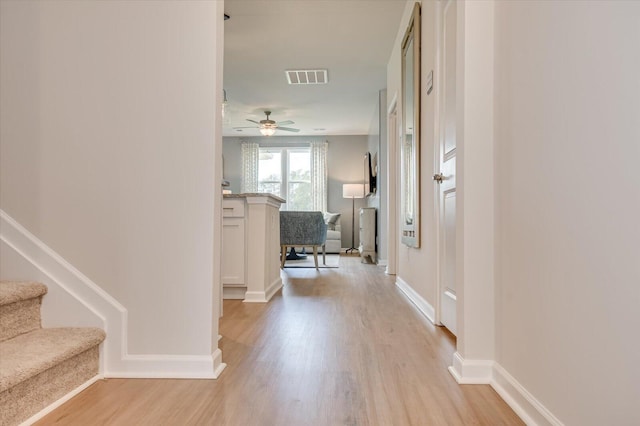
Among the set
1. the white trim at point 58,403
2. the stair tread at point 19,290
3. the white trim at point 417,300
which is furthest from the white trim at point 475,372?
the stair tread at point 19,290

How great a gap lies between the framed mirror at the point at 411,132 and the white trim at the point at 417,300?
1.29 feet

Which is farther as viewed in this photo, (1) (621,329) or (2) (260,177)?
(2) (260,177)

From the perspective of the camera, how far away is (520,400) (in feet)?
4.24

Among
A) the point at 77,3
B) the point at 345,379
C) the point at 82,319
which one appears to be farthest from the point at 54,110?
the point at 345,379

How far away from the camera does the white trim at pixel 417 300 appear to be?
2.61 metres

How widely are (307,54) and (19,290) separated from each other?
13.4ft

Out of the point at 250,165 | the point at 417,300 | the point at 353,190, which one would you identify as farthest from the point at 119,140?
the point at 250,165

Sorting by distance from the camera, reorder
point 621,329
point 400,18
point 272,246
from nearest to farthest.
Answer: point 621,329 < point 272,246 < point 400,18

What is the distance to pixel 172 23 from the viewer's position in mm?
1635

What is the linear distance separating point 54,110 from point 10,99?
19 centimetres

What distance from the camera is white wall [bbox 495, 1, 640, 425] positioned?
2.70ft

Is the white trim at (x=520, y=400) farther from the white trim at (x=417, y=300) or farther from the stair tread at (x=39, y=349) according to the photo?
the stair tread at (x=39, y=349)

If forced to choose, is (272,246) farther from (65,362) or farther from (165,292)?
(65,362)

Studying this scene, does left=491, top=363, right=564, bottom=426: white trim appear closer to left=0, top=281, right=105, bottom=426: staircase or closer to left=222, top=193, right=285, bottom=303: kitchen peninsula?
left=0, top=281, right=105, bottom=426: staircase
